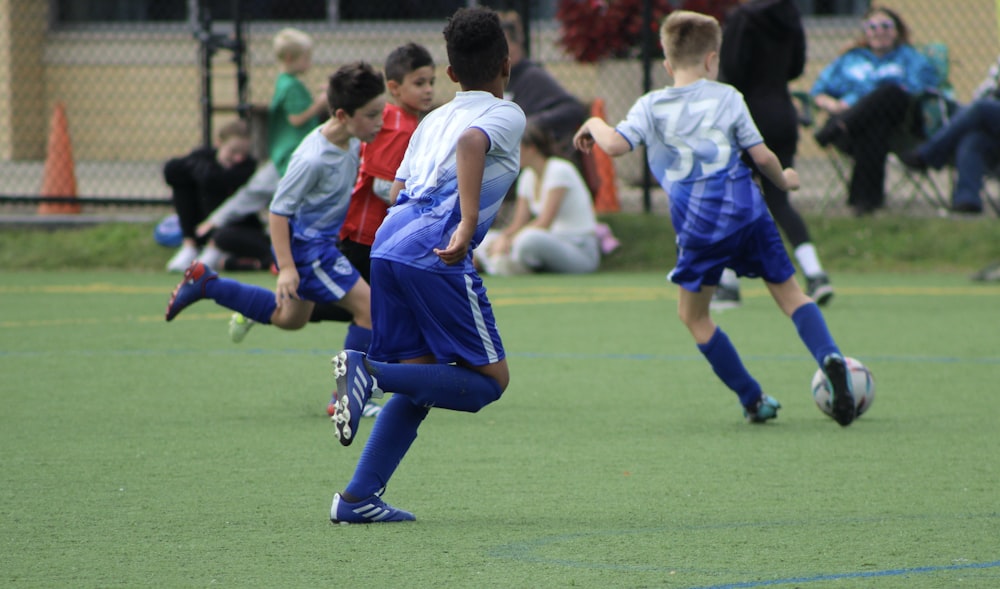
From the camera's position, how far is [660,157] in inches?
228

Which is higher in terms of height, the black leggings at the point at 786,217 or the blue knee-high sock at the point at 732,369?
the blue knee-high sock at the point at 732,369

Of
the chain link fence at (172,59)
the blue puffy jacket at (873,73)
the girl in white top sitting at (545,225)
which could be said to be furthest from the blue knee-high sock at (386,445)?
the chain link fence at (172,59)

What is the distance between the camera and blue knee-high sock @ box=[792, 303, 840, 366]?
18.1ft

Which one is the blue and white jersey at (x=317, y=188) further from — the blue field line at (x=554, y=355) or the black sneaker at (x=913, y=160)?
the black sneaker at (x=913, y=160)

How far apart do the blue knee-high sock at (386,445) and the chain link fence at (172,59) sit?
13640 millimetres

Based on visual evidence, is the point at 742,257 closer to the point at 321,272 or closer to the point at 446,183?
the point at 321,272

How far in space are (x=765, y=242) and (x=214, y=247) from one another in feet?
22.4

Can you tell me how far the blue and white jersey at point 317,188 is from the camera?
221 inches

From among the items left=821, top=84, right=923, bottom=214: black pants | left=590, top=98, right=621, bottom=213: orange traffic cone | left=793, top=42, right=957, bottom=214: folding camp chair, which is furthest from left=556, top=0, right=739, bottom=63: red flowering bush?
left=821, top=84, right=923, bottom=214: black pants

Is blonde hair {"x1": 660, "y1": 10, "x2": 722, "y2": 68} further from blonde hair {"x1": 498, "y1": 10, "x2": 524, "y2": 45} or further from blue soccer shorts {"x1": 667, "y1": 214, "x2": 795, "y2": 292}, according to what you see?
blonde hair {"x1": 498, "y1": 10, "x2": 524, "y2": 45}

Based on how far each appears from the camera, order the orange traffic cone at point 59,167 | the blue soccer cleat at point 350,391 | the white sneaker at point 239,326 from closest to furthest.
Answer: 1. the blue soccer cleat at point 350,391
2. the white sneaker at point 239,326
3. the orange traffic cone at point 59,167

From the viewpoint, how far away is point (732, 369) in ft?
18.5

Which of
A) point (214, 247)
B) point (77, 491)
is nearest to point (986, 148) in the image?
point (214, 247)

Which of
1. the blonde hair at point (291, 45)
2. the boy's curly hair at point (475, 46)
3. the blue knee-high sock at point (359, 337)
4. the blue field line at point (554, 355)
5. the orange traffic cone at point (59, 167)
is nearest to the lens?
the boy's curly hair at point (475, 46)
